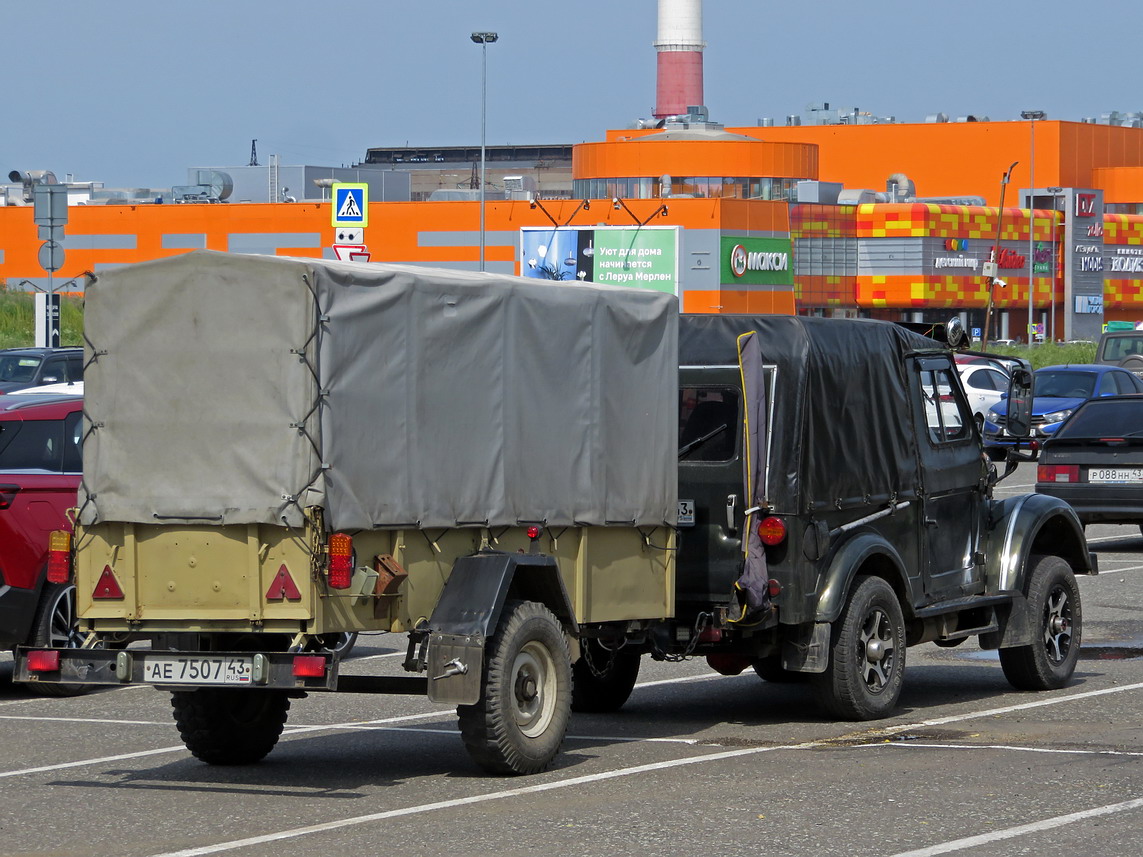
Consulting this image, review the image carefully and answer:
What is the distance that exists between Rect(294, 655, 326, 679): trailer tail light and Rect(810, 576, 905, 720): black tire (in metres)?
3.01

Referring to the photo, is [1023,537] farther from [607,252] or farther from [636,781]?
[607,252]

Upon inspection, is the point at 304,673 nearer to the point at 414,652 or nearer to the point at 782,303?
the point at 414,652

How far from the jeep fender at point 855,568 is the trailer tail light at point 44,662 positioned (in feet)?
12.1

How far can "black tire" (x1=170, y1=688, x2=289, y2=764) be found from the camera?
30.2 ft

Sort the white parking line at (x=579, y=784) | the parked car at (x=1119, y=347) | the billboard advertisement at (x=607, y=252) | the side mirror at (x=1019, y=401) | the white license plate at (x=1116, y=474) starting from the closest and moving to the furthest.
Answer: the white parking line at (x=579, y=784) < the side mirror at (x=1019, y=401) < the white license plate at (x=1116, y=474) < the parked car at (x=1119, y=347) < the billboard advertisement at (x=607, y=252)

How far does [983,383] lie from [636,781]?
3193cm

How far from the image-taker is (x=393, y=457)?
8.48 meters

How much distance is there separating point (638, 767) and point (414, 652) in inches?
48.9

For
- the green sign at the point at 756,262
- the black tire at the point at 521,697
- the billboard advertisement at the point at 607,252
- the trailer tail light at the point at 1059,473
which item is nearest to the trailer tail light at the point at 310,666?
the black tire at the point at 521,697

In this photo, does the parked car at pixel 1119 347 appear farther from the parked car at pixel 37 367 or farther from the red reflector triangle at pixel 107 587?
the red reflector triangle at pixel 107 587

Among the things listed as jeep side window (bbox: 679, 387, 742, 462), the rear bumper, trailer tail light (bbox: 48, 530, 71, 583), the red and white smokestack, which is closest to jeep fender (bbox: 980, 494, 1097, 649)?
jeep side window (bbox: 679, 387, 742, 462)

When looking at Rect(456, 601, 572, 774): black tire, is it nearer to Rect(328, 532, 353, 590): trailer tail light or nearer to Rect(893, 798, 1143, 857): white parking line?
Rect(328, 532, 353, 590): trailer tail light

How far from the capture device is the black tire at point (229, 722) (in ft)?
30.2

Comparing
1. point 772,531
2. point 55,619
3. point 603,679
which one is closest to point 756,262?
point 55,619
